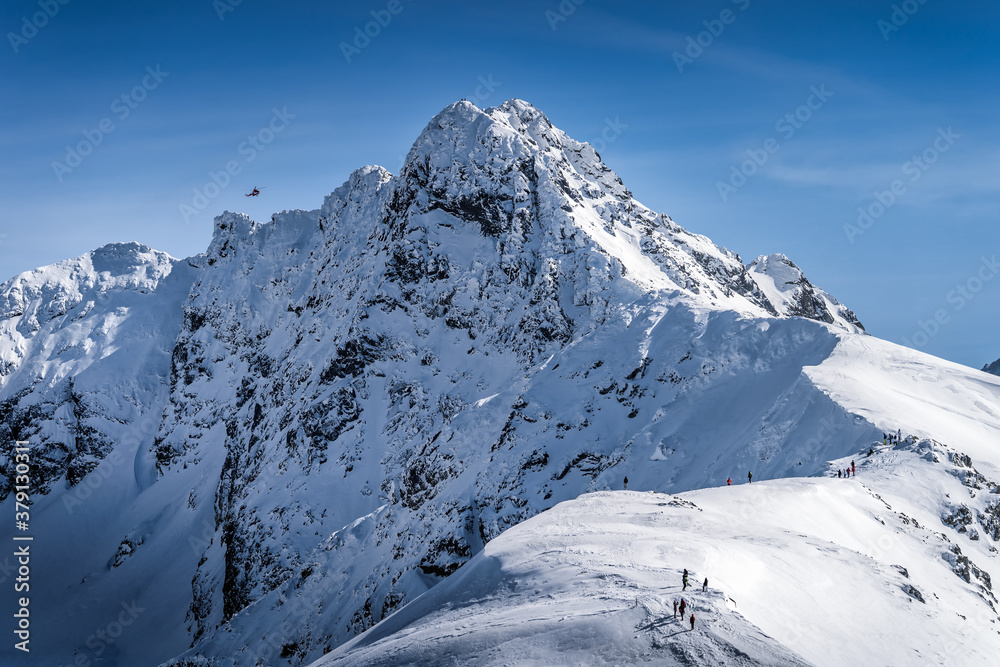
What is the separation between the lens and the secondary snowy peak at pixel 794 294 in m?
138

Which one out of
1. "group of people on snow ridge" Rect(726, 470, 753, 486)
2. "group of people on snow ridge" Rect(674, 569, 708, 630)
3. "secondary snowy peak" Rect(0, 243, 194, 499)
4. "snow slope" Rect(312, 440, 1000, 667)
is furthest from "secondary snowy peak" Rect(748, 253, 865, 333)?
"secondary snowy peak" Rect(0, 243, 194, 499)

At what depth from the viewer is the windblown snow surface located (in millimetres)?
31359

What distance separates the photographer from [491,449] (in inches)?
2798

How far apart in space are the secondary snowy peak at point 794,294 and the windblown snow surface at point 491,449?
104cm

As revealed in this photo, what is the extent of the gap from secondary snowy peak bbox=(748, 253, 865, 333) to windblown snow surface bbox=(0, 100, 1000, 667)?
1035 mm

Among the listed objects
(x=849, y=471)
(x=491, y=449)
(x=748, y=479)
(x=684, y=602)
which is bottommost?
(x=684, y=602)

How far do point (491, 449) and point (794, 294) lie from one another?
3623 inches

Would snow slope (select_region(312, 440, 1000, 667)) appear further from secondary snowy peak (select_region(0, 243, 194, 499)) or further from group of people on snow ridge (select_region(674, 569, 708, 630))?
secondary snowy peak (select_region(0, 243, 194, 499))

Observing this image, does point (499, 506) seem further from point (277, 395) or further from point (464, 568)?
point (277, 395)

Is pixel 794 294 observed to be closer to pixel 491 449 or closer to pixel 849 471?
pixel 491 449

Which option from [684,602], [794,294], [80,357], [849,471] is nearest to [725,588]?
[684,602]

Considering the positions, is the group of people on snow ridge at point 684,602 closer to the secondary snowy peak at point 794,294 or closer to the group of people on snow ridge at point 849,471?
the group of people on snow ridge at point 849,471

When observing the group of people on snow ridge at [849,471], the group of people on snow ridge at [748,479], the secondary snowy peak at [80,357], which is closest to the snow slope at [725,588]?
the group of people on snow ridge at [849,471]

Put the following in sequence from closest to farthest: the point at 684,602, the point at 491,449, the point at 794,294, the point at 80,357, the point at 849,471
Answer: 1. the point at 684,602
2. the point at 849,471
3. the point at 491,449
4. the point at 794,294
5. the point at 80,357
